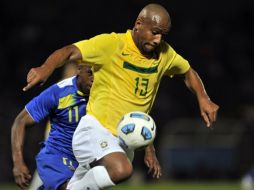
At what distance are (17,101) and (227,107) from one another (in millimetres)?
4458

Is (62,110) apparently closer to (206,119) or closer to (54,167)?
(54,167)

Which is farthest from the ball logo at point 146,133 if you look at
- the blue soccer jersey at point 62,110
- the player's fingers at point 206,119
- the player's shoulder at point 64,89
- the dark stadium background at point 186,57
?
the dark stadium background at point 186,57

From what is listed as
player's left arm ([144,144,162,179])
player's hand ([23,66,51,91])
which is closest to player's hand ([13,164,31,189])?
player's left arm ([144,144,162,179])

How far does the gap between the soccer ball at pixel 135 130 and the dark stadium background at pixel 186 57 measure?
908cm

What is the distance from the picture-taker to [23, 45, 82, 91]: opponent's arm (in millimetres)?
7066

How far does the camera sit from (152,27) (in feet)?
25.8

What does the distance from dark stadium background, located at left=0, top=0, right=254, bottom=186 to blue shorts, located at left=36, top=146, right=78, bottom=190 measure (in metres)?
7.82

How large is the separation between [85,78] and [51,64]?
137 centimetres

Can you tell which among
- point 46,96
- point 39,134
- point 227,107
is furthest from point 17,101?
point 46,96

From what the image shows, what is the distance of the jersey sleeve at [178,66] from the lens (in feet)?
27.7

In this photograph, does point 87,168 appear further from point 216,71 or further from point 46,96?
point 216,71

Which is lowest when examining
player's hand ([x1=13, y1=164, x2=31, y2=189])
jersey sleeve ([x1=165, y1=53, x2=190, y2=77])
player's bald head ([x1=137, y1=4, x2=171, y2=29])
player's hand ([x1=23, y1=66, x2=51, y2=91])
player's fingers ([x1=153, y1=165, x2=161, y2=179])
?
player's fingers ([x1=153, y1=165, x2=161, y2=179])

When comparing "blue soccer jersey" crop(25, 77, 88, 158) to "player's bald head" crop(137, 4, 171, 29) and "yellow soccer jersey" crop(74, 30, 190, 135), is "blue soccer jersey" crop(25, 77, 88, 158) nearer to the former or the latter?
"yellow soccer jersey" crop(74, 30, 190, 135)

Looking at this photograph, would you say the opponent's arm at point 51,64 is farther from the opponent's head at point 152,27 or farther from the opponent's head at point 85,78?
the opponent's head at point 85,78
